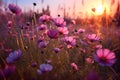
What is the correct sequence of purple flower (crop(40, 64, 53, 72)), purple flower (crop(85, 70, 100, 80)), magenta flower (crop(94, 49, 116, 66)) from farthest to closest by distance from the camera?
purple flower (crop(40, 64, 53, 72))
magenta flower (crop(94, 49, 116, 66))
purple flower (crop(85, 70, 100, 80))

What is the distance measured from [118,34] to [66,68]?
1403 mm

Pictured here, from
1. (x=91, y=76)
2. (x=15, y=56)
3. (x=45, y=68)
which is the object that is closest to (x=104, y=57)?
(x=45, y=68)

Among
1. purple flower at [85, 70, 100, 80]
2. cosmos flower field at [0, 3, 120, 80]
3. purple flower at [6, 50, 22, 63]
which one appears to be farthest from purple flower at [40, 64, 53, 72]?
purple flower at [85, 70, 100, 80]

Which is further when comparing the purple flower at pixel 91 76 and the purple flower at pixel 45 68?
the purple flower at pixel 45 68

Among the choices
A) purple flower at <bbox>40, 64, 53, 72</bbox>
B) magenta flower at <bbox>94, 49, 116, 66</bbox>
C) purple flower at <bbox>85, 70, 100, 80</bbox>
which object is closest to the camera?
purple flower at <bbox>85, 70, 100, 80</bbox>

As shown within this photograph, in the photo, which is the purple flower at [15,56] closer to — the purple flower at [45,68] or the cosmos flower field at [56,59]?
the cosmos flower field at [56,59]

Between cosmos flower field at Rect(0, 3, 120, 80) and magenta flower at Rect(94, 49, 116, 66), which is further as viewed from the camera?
cosmos flower field at Rect(0, 3, 120, 80)

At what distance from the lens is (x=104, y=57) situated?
133cm

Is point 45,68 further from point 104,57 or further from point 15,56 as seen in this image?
point 104,57

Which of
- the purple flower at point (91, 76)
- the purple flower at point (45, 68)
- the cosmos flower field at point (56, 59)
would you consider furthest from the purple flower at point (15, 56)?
the purple flower at point (91, 76)

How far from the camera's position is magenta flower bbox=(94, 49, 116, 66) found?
131cm

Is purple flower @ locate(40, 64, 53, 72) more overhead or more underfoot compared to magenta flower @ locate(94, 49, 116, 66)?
more underfoot

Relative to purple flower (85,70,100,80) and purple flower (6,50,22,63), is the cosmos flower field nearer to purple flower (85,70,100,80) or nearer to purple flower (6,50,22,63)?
purple flower (6,50,22,63)

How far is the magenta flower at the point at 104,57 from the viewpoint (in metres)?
1.31
